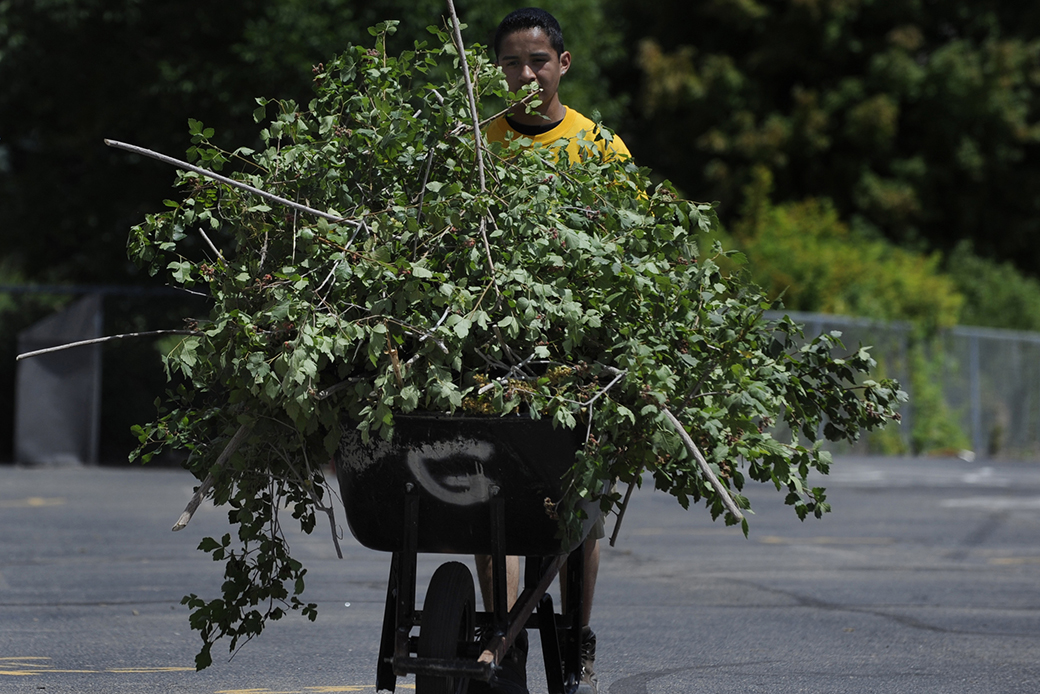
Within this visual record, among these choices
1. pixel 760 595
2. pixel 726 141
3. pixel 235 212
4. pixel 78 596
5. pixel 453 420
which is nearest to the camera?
pixel 453 420

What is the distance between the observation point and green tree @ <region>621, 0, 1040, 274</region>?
24.1 m

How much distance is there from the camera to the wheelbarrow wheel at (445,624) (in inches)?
137

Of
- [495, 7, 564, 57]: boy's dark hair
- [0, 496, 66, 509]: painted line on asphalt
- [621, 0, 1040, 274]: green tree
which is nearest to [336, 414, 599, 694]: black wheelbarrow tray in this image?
[495, 7, 564, 57]: boy's dark hair

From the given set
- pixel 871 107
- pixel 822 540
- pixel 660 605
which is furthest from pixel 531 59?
pixel 871 107

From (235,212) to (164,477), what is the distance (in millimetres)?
10285

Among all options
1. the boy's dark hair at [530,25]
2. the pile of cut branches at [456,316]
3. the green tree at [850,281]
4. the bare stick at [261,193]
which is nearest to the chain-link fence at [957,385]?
the green tree at [850,281]

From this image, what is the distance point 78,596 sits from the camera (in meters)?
6.62

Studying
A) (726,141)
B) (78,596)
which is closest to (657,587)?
(78,596)

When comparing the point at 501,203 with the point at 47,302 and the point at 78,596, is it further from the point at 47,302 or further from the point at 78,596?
the point at 47,302

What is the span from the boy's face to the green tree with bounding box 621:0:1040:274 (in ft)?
66.7

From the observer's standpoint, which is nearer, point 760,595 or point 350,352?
point 350,352

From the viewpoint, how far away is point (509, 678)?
12.8ft

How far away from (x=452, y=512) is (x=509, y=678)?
2.27 feet

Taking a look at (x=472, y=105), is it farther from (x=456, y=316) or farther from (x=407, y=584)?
(x=407, y=584)
